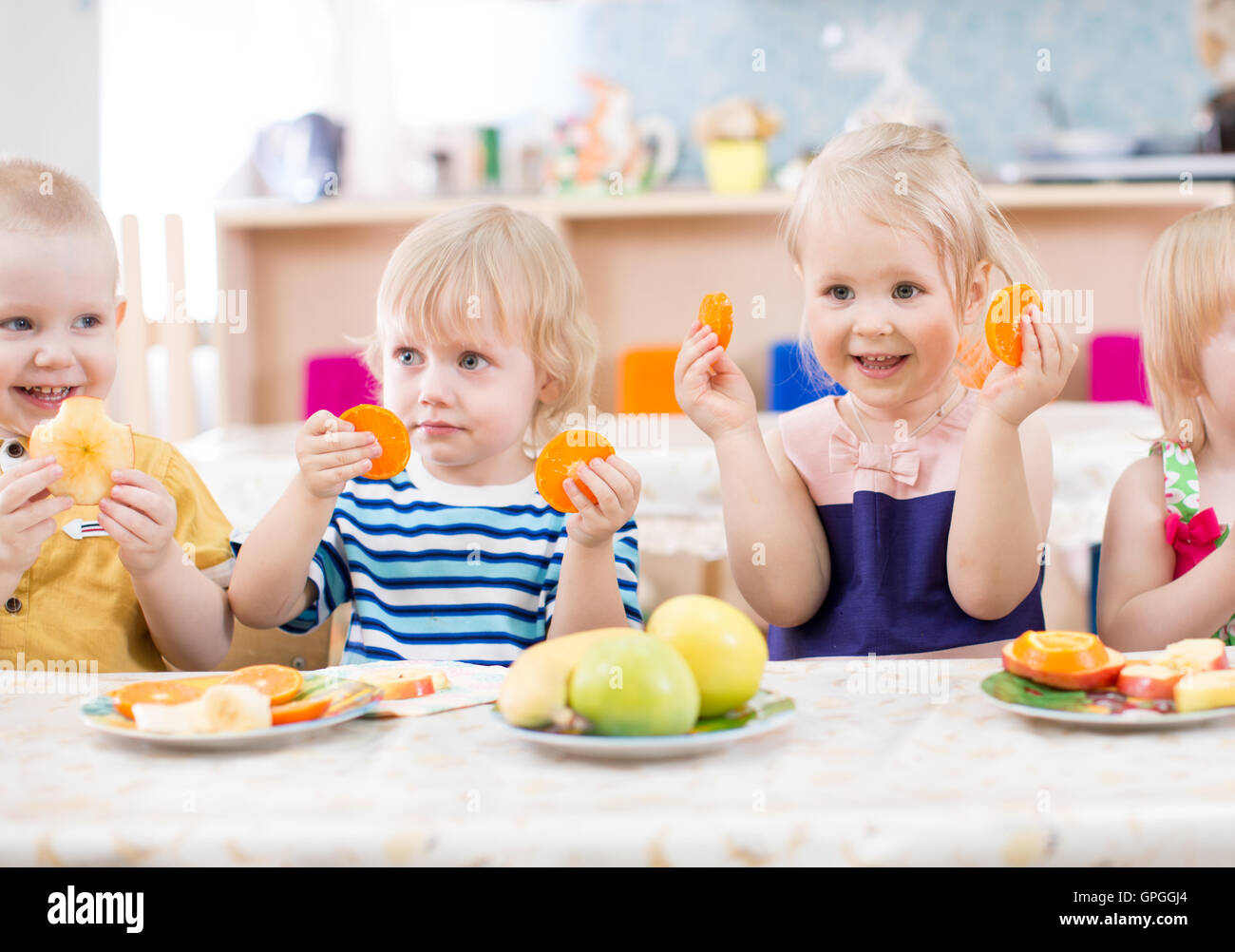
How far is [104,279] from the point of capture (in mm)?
1112

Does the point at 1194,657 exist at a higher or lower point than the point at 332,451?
lower

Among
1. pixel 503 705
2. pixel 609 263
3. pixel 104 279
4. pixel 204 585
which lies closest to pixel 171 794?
pixel 503 705

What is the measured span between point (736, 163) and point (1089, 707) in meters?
2.96

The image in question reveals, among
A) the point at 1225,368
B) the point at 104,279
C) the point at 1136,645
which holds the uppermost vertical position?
the point at 104,279

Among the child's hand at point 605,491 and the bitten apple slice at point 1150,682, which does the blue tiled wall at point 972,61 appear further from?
the bitten apple slice at point 1150,682

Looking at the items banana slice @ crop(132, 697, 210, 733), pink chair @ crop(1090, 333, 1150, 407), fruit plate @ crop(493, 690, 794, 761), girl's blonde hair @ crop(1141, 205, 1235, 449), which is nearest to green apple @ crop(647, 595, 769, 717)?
fruit plate @ crop(493, 690, 794, 761)

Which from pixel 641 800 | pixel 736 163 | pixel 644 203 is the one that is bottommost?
pixel 641 800

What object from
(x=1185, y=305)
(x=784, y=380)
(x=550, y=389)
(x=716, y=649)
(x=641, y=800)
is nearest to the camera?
(x=641, y=800)

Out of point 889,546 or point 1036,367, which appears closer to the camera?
point 1036,367

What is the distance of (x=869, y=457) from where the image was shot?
1.23 metres

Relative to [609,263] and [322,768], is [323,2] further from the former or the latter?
[322,768]

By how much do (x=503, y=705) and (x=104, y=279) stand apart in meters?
0.69

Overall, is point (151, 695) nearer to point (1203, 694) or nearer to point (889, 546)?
point (1203, 694)

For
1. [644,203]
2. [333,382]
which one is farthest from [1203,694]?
[333,382]
